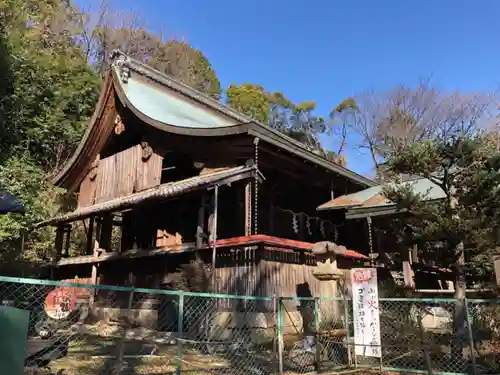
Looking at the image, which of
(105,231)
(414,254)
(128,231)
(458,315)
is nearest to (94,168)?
(105,231)

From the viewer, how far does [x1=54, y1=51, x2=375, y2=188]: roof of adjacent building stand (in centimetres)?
1345

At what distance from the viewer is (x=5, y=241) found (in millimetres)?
17703

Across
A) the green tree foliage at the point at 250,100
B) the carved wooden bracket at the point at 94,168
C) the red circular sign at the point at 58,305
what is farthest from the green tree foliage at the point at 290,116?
the red circular sign at the point at 58,305

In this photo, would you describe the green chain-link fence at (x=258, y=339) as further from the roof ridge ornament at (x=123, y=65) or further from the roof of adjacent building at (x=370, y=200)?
the roof ridge ornament at (x=123, y=65)

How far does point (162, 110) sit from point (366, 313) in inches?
444

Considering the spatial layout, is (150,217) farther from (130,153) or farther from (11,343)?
(11,343)

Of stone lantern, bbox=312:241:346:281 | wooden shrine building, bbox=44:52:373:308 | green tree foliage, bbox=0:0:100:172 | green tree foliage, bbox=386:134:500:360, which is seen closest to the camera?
Result: green tree foliage, bbox=386:134:500:360

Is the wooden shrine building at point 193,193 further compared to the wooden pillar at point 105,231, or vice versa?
the wooden pillar at point 105,231

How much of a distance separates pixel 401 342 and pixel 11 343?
306 inches

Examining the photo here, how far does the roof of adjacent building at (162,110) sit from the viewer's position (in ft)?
44.1

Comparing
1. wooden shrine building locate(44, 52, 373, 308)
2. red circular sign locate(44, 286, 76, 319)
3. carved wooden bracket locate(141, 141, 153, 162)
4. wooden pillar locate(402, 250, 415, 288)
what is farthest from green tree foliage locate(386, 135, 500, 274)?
carved wooden bracket locate(141, 141, 153, 162)

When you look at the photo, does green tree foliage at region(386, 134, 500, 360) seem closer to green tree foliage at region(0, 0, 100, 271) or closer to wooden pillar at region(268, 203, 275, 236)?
wooden pillar at region(268, 203, 275, 236)

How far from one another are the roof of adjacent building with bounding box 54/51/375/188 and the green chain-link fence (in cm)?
477

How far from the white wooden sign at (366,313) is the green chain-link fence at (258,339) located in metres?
0.24
